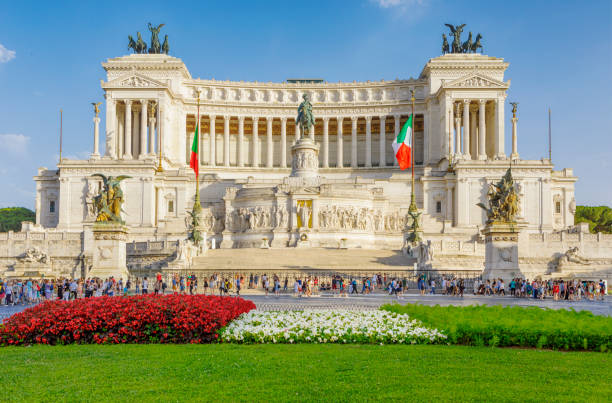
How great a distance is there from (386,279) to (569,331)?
2359 centimetres

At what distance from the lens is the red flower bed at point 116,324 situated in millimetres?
15188

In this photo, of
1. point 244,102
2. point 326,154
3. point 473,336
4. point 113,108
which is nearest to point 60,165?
point 113,108

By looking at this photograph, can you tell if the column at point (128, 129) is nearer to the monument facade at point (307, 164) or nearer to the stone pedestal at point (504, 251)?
the monument facade at point (307, 164)

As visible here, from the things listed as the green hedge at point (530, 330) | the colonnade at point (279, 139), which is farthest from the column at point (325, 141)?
the green hedge at point (530, 330)

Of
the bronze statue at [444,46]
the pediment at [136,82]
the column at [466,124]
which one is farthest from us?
the bronze statue at [444,46]

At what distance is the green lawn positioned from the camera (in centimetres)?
970

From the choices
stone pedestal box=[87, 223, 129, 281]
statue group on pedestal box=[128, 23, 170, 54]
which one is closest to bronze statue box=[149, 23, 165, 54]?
statue group on pedestal box=[128, 23, 170, 54]

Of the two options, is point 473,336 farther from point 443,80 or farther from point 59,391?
point 443,80

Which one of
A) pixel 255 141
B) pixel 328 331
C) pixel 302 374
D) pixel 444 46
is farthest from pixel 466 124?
pixel 302 374

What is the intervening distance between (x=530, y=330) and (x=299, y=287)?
2084cm

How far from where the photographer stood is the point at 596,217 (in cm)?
9419

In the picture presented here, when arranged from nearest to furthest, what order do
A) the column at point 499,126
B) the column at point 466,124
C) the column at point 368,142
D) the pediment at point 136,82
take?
the column at point 499,126 < the pediment at point 136,82 < the column at point 466,124 < the column at point 368,142

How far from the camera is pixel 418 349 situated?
13.7 m

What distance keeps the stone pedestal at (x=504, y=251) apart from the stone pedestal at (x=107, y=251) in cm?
1997
